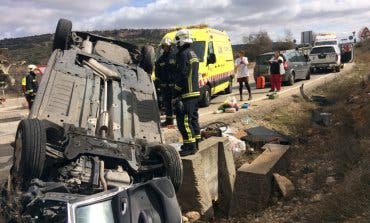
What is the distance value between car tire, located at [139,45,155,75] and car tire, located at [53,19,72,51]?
4.21 feet

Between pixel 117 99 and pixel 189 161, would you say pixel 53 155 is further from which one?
pixel 189 161

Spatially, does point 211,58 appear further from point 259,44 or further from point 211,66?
point 259,44

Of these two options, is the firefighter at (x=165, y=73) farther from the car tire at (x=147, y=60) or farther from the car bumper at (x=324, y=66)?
the car bumper at (x=324, y=66)

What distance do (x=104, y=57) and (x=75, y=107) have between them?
5.34 ft

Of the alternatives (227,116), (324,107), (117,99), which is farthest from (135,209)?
(324,107)

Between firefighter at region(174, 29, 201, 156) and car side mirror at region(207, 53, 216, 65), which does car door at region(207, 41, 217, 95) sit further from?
firefighter at region(174, 29, 201, 156)

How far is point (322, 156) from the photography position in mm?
8859

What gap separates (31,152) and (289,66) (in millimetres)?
16322

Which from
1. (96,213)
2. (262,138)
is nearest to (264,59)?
(262,138)

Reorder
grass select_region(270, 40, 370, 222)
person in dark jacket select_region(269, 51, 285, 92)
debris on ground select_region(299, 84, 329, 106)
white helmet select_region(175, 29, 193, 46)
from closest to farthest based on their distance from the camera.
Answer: grass select_region(270, 40, 370, 222), white helmet select_region(175, 29, 193, 46), debris on ground select_region(299, 84, 329, 106), person in dark jacket select_region(269, 51, 285, 92)

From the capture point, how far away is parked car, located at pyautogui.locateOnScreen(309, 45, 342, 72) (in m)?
25.4

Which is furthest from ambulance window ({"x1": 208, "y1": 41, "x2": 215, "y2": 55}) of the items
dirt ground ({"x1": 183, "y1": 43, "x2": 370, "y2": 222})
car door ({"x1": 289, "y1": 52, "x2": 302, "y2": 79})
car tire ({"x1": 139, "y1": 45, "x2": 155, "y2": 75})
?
car door ({"x1": 289, "y1": 52, "x2": 302, "y2": 79})

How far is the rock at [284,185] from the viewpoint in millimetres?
7102

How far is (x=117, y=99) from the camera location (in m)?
6.46
